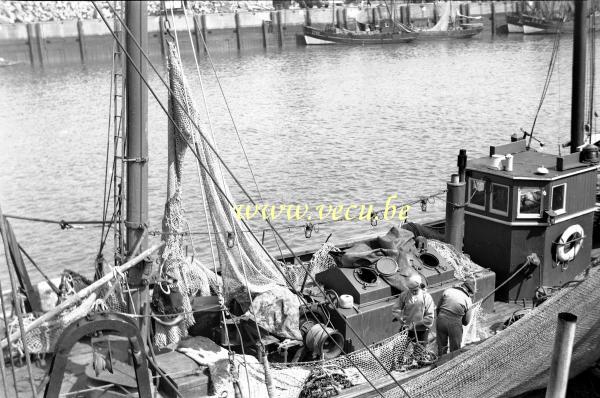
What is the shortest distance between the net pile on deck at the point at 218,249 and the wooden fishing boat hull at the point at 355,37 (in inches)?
2775

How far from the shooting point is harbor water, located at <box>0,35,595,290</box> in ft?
90.3

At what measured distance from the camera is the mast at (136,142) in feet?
29.0

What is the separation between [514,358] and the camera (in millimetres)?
9281

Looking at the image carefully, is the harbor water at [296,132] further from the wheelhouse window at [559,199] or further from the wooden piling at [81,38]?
the wooden piling at [81,38]

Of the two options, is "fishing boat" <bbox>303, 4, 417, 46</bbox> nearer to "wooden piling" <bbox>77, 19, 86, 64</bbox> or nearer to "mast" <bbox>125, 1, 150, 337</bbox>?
"wooden piling" <bbox>77, 19, 86, 64</bbox>

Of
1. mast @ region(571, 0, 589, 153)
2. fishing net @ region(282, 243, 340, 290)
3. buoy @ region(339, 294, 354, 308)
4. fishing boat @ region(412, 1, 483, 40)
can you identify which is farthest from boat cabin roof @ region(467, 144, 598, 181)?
fishing boat @ region(412, 1, 483, 40)

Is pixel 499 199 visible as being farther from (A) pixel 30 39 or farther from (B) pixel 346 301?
(A) pixel 30 39

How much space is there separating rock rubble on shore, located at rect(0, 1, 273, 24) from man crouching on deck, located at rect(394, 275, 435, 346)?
63.5 metres

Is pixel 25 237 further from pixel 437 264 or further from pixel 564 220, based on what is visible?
pixel 564 220

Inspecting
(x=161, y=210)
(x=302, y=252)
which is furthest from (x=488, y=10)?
(x=302, y=252)

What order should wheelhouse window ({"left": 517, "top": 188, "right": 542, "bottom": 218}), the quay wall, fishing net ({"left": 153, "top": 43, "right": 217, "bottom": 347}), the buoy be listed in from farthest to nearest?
the quay wall, wheelhouse window ({"left": 517, "top": 188, "right": 542, "bottom": 218}), the buoy, fishing net ({"left": 153, "top": 43, "right": 217, "bottom": 347})

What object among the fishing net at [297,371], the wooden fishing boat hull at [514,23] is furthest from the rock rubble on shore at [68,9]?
the fishing net at [297,371]

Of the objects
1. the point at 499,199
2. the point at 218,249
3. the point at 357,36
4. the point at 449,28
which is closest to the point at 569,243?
the point at 499,199

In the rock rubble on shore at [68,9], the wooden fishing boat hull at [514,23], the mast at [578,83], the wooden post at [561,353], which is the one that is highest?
the rock rubble on shore at [68,9]
